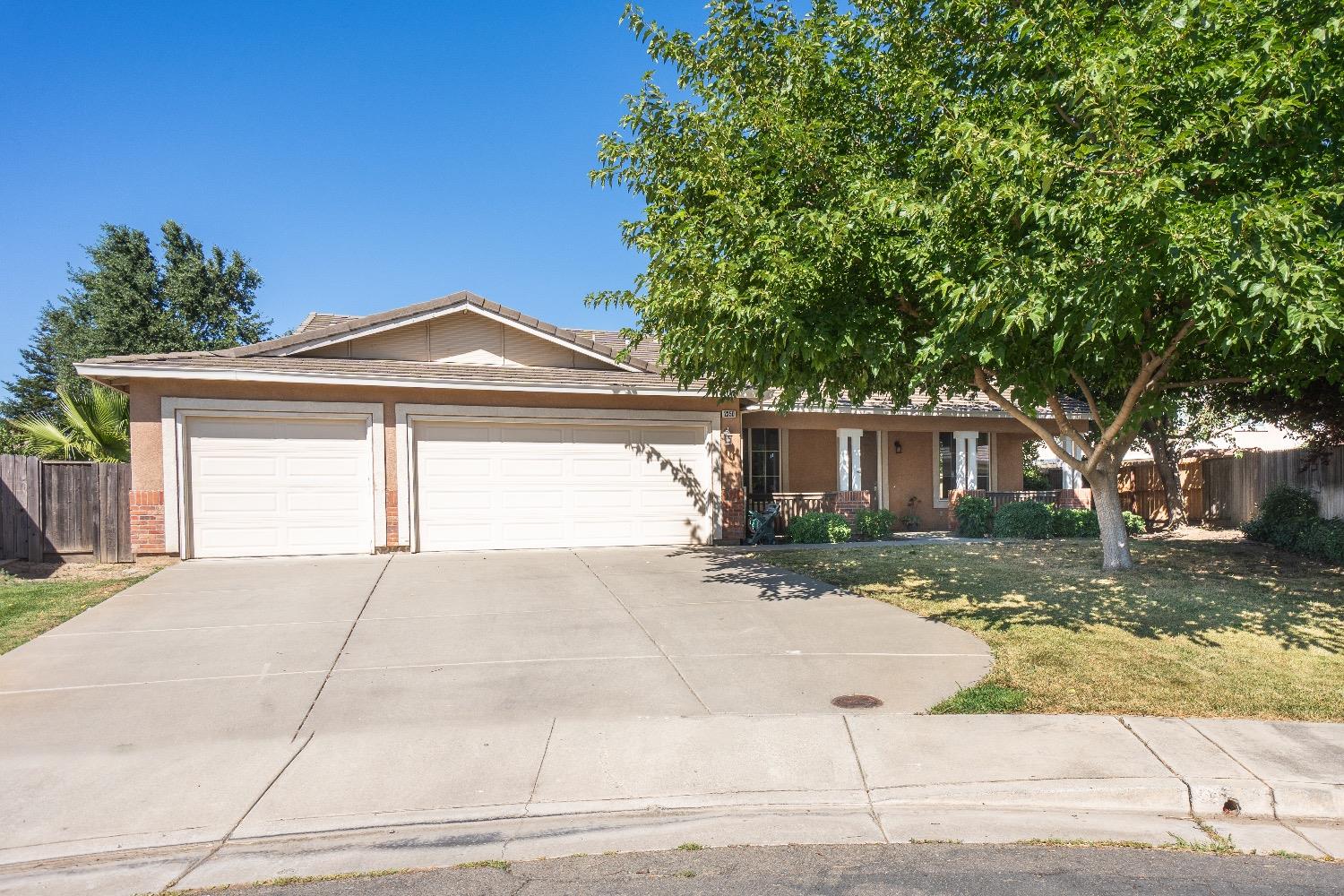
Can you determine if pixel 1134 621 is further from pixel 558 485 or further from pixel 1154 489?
pixel 1154 489

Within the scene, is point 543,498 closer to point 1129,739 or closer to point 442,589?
point 442,589

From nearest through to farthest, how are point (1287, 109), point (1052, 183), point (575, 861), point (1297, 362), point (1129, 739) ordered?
point (575, 861) → point (1129, 739) → point (1287, 109) → point (1052, 183) → point (1297, 362)

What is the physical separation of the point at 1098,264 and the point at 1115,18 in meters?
2.51

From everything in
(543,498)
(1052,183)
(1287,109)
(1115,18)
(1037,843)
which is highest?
(1115,18)

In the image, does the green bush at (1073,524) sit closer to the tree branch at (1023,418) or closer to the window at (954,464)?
the window at (954,464)

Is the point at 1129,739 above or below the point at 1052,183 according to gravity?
below

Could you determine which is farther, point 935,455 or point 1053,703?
point 935,455

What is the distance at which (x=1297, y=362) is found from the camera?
9.05 metres

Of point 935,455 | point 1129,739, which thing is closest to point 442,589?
point 1129,739

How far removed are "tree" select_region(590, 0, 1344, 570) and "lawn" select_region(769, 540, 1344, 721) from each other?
6.77 feet

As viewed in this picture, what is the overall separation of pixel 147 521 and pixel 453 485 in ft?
14.5

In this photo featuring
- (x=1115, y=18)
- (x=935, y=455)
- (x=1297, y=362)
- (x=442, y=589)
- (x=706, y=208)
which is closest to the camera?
(x=1115, y=18)

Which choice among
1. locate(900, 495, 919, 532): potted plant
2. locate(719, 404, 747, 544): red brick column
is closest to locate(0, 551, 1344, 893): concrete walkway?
locate(719, 404, 747, 544): red brick column

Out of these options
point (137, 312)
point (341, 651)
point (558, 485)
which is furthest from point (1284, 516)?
point (137, 312)
